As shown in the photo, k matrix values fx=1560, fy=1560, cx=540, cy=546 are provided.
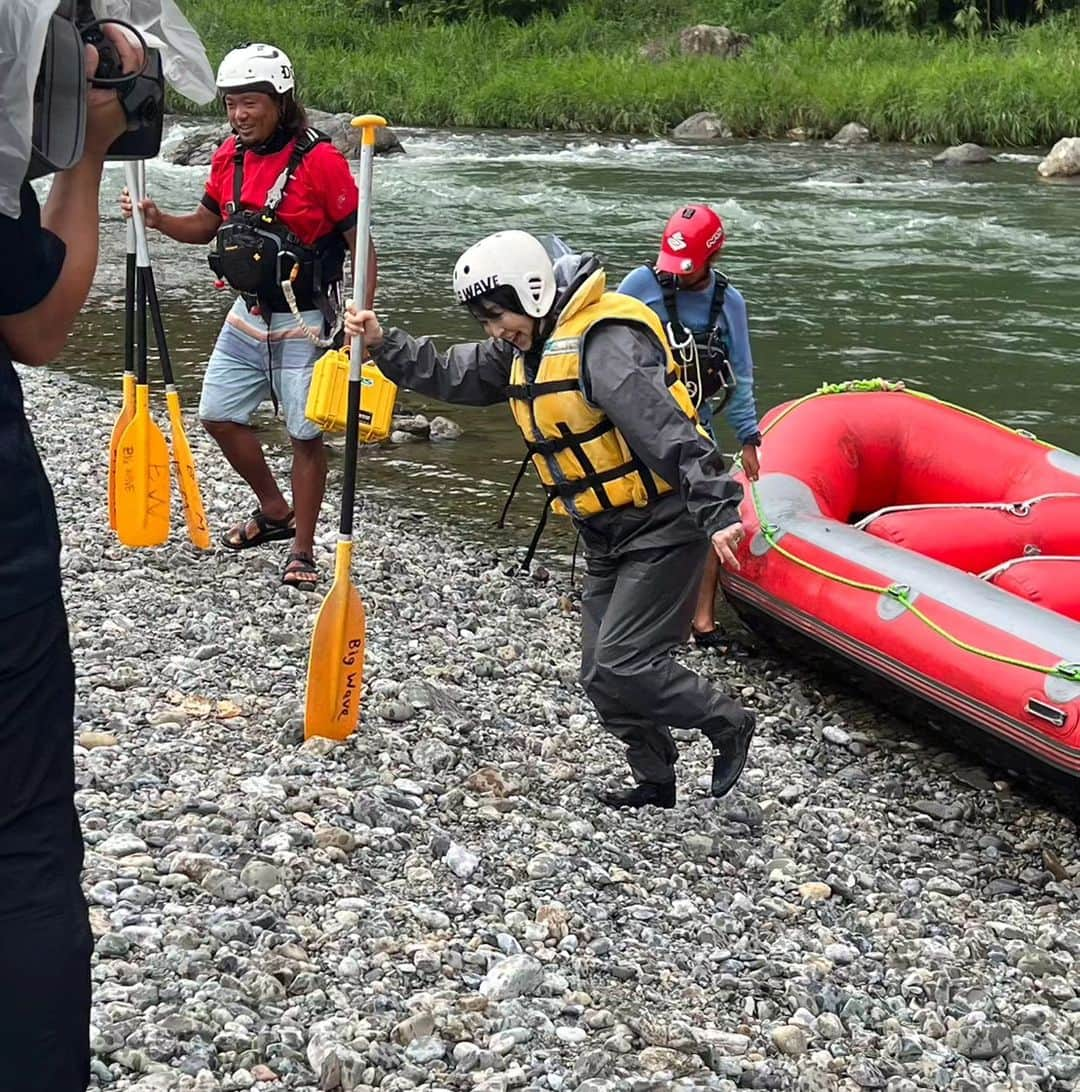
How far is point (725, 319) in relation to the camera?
5.76 metres

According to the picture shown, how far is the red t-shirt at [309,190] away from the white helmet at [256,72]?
25 cm

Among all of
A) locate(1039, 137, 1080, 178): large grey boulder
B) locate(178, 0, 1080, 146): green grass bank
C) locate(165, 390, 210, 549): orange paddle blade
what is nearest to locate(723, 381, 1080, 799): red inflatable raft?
locate(165, 390, 210, 549): orange paddle blade

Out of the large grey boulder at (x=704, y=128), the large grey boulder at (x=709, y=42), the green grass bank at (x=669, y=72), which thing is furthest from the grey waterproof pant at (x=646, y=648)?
the large grey boulder at (x=709, y=42)

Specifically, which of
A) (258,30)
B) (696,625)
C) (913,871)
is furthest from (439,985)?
(258,30)

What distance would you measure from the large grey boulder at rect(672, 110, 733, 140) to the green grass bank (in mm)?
161

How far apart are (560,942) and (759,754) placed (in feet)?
5.95

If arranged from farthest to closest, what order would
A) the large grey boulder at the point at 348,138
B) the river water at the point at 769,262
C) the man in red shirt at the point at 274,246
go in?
the large grey boulder at the point at 348,138
the river water at the point at 769,262
the man in red shirt at the point at 274,246

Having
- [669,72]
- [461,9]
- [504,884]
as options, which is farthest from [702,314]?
[461,9]

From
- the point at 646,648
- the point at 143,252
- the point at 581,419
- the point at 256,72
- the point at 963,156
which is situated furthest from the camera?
the point at 963,156

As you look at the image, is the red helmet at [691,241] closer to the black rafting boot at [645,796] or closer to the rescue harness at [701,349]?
the rescue harness at [701,349]

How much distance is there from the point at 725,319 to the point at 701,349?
0.18 metres

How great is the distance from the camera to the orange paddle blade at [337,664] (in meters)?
4.41

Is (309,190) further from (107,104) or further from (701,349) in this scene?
(107,104)

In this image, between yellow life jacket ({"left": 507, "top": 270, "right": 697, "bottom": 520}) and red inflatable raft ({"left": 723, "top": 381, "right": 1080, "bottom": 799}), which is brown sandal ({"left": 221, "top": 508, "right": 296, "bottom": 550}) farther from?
yellow life jacket ({"left": 507, "top": 270, "right": 697, "bottom": 520})
